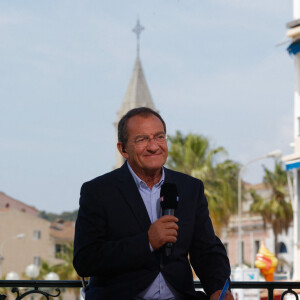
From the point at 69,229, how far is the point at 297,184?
71665 mm

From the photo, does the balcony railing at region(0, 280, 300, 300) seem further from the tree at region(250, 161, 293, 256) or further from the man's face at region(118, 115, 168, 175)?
the tree at region(250, 161, 293, 256)

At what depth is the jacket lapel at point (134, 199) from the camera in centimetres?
337

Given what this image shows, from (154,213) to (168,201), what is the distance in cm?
22

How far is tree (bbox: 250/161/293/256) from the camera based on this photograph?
56938mm

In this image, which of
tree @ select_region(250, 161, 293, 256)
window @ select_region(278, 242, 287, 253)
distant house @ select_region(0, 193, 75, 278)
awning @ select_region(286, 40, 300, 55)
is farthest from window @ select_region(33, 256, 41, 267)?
awning @ select_region(286, 40, 300, 55)

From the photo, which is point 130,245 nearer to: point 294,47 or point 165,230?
point 165,230

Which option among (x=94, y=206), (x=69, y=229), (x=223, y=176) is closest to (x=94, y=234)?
(x=94, y=206)

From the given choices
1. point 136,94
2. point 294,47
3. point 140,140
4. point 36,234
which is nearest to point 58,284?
point 140,140

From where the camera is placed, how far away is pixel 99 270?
10.9 ft

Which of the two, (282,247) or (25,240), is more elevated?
(25,240)

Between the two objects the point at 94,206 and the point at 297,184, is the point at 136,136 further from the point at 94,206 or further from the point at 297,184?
the point at 297,184

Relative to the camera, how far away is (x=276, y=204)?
56.9m

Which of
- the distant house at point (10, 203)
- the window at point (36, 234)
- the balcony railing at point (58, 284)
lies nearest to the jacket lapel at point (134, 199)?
the balcony railing at point (58, 284)

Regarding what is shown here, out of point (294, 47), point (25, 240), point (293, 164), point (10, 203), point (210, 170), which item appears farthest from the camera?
point (10, 203)
